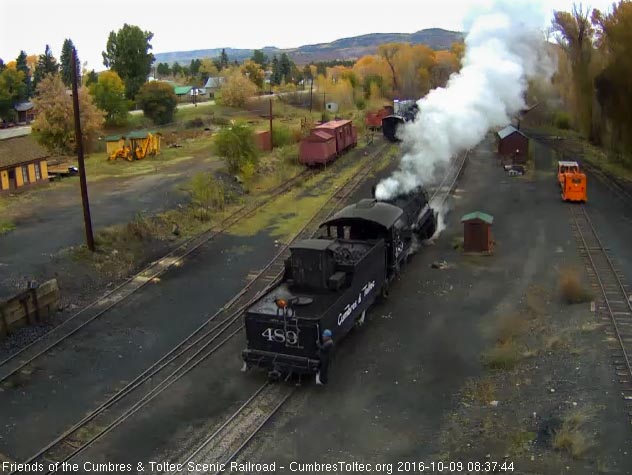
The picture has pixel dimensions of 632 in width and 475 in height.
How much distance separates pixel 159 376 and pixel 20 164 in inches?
986

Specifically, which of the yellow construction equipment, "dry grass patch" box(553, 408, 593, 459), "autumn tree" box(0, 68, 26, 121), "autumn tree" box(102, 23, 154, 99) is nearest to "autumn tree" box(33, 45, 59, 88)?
"autumn tree" box(0, 68, 26, 121)

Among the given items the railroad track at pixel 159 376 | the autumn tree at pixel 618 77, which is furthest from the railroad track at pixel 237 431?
the autumn tree at pixel 618 77

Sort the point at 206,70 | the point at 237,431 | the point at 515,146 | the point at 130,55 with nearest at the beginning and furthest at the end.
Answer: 1. the point at 237,431
2. the point at 515,146
3. the point at 130,55
4. the point at 206,70

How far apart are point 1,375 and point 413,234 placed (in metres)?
14.6

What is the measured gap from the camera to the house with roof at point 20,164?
3438cm

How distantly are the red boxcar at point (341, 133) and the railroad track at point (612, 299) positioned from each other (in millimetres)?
22372

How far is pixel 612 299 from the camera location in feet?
63.3

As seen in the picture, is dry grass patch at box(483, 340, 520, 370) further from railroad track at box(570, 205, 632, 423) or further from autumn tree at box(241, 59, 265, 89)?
autumn tree at box(241, 59, 265, 89)

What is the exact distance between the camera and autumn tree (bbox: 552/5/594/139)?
5103 centimetres

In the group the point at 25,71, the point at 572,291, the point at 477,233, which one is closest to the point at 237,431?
the point at 572,291

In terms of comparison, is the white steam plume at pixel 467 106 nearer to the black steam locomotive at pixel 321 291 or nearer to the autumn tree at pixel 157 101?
the black steam locomotive at pixel 321 291

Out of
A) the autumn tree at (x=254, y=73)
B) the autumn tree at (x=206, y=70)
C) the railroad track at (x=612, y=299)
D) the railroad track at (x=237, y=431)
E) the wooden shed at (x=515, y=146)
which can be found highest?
the autumn tree at (x=206, y=70)

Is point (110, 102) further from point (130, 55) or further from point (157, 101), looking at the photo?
point (130, 55)

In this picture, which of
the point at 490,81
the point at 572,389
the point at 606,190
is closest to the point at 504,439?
the point at 572,389
